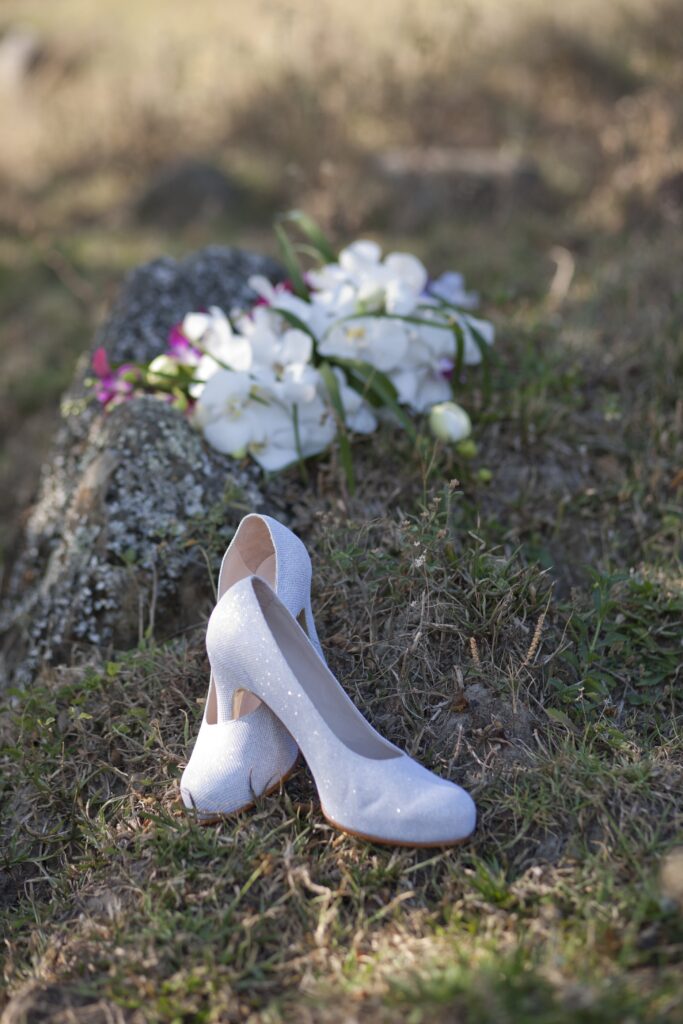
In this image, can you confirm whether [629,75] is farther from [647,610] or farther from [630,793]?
[630,793]

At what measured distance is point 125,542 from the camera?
2.37 metres

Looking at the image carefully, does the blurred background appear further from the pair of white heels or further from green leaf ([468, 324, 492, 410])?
the pair of white heels

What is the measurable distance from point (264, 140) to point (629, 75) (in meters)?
2.64

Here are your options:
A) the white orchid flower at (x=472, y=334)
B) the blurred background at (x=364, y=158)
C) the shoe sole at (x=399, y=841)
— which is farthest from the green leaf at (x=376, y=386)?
the shoe sole at (x=399, y=841)

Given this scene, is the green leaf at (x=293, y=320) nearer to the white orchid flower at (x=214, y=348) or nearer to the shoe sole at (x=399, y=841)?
the white orchid flower at (x=214, y=348)

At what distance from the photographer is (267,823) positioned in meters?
1.73

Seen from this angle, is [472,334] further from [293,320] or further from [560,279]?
[560,279]

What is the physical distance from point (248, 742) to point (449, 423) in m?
1.15

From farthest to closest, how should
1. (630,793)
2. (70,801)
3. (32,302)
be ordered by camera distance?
1. (32,302)
2. (70,801)
3. (630,793)

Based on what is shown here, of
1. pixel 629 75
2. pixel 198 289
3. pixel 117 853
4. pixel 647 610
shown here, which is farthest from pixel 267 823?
pixel 629 75

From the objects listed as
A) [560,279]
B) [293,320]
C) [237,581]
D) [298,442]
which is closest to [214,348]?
[293,320]

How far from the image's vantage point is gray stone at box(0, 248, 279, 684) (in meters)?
2.36

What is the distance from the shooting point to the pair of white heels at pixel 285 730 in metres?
1.57

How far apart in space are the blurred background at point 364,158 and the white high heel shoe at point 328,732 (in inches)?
71.2
